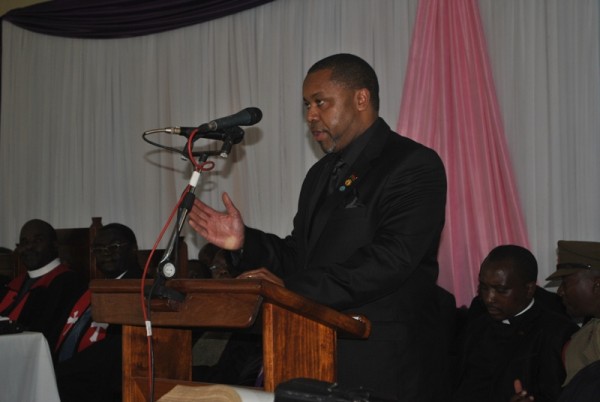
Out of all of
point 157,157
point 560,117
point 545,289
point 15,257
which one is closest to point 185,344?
point 545,289

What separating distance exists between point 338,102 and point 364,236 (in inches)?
25.5

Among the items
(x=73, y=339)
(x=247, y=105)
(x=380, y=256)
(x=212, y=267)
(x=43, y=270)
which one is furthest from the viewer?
(x=247, y=105)

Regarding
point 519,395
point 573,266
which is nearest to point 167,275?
point 519,395

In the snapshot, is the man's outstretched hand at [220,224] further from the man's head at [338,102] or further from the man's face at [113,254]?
the man's face at [113,254]

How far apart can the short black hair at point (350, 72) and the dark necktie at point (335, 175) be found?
32 centimetres

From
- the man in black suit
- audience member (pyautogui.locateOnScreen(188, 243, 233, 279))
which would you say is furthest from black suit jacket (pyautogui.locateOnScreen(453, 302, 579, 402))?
audience member (pyautogui.locateOnScreen(188, 243, 233, 279))

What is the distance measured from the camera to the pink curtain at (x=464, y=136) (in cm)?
584

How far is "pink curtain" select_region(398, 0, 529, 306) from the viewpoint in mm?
5844

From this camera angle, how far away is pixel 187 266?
6.42 m

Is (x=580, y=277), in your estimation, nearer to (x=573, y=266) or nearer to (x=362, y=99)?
(x=573, y=266)

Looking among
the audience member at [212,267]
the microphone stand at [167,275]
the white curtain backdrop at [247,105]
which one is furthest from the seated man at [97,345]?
the microphone stand at [167,275]

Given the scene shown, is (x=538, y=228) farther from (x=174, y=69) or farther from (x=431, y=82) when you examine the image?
(x=174, y=69)

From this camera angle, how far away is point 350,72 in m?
3.45

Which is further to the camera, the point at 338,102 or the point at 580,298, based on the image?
the point at 580,298
